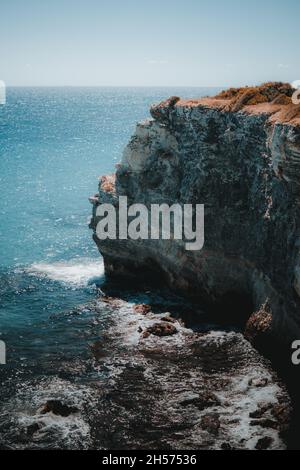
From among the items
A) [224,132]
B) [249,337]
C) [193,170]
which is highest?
[224,132]

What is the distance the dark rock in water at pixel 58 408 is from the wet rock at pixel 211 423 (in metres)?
7.35

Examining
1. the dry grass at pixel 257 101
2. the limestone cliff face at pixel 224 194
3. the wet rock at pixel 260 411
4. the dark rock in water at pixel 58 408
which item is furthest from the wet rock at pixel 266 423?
the dry grass at pixel 257 101

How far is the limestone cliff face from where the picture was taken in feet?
99.4

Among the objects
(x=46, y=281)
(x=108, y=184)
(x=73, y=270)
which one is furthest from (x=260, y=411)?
(x=73, y=270)

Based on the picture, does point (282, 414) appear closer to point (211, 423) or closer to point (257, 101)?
point (211, 423)

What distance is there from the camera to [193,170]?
130 feet

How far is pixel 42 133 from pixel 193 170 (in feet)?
380

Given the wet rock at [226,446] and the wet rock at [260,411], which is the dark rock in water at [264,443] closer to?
the wet rock at [226,446]

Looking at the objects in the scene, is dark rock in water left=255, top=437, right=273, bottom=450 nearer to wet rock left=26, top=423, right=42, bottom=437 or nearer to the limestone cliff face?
the limestone cliff face

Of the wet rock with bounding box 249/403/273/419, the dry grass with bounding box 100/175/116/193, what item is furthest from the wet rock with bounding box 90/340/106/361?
the dry grass with bounding box 100/175/116/193

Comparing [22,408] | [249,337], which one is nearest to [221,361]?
[249,337]

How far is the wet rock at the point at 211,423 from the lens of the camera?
25.4 m

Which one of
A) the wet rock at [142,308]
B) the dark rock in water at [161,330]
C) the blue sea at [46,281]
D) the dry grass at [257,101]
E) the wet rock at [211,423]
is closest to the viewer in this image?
the wet rock at [211,423]
